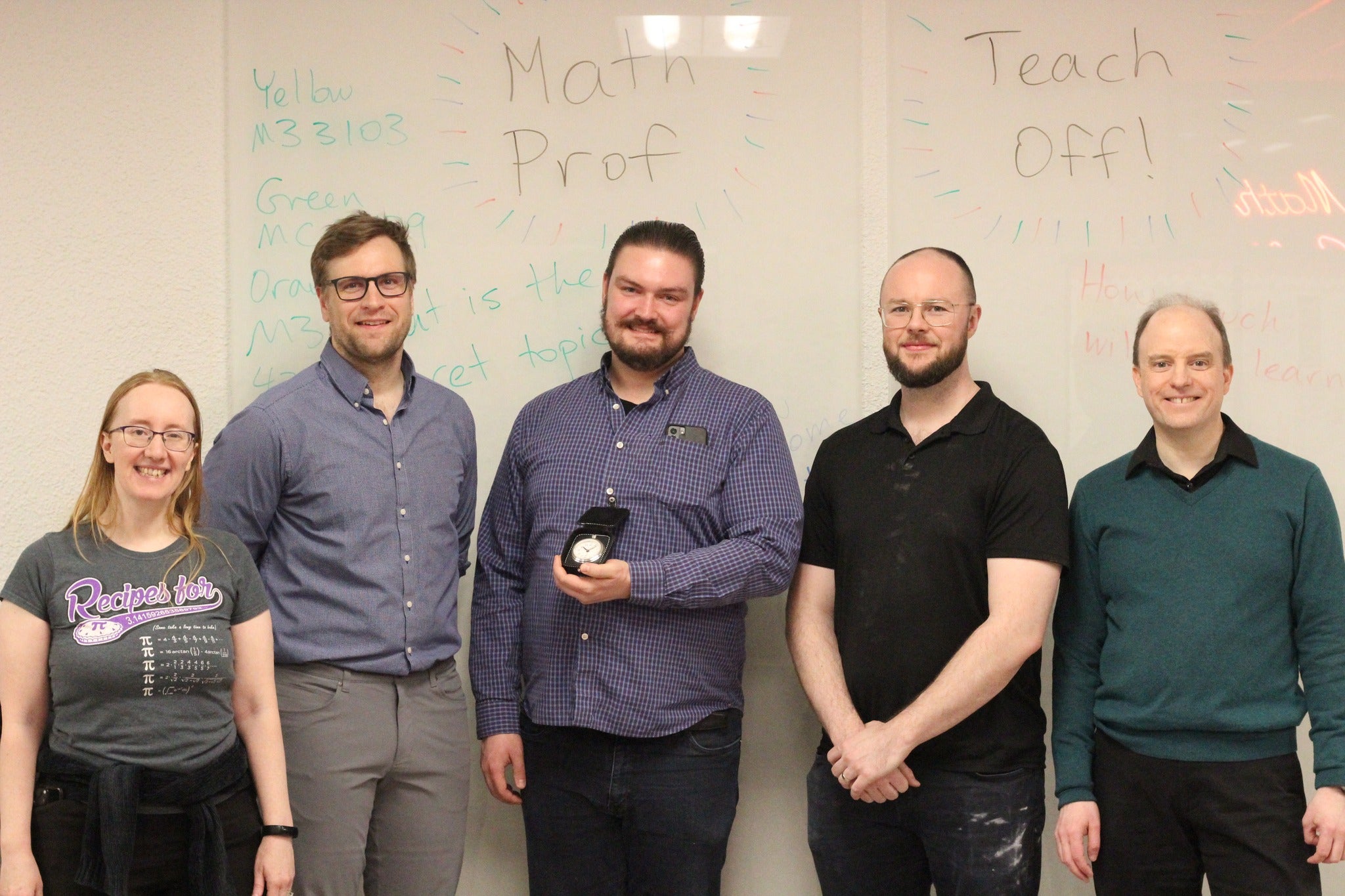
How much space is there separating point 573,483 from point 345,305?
554 mm

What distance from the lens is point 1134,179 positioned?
2.45 metres

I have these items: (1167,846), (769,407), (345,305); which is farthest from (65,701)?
(1167,846)

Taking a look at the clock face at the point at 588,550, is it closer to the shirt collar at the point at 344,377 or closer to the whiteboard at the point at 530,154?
the shirt collar at the point at 344,377

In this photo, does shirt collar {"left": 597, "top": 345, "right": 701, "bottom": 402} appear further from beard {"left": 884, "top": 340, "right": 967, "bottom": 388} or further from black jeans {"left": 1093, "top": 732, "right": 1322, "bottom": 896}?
black jeans {"left": 1093, "top": 732, "right": 1322, "bottom": 896}

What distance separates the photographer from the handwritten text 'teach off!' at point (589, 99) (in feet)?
8.05

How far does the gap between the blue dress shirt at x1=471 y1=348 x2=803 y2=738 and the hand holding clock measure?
2 centimetres

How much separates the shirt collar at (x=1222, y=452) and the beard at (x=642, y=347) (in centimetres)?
90

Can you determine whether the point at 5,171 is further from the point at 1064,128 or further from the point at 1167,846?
the point at 1167,846

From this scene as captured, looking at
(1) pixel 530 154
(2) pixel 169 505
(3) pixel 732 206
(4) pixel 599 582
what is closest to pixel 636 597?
(4) pixel 599 582

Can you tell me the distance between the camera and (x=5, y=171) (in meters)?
2.41

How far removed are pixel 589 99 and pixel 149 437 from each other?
4.11 ft

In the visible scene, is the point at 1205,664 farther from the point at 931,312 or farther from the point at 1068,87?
the point at 1068,87

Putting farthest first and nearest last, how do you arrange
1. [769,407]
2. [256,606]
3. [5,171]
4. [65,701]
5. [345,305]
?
[5,171] < [769,407] < [345,305] < [256,606] < [65,701]

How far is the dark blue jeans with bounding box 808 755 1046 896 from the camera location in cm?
195
